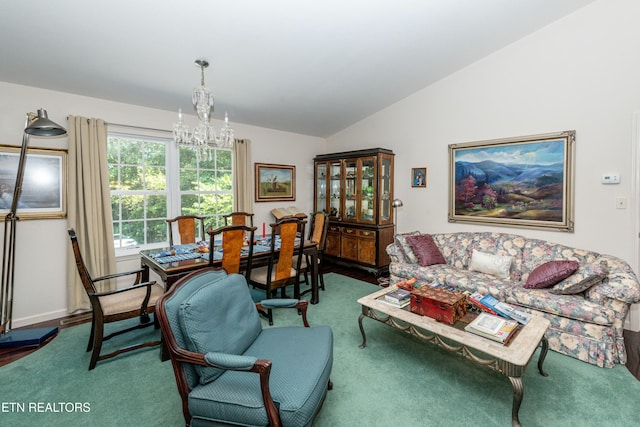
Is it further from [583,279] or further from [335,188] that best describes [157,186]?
[583,279]

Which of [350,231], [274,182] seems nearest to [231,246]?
[274,182]

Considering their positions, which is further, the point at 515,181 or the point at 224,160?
the point at 224,160

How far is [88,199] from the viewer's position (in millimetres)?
3301

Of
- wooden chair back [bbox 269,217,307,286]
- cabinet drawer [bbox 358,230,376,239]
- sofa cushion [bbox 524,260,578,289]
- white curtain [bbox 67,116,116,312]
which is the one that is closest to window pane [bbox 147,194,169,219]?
white curtain [bbox 67,116,116,312]

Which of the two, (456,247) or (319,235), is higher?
(319,235)

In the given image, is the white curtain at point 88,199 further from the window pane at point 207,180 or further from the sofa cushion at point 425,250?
the sofa cushion at point 425,250

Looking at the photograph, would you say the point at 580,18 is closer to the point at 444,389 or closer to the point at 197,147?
the point at 444,389

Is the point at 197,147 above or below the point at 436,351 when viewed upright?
above

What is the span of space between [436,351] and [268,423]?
68.9 inches

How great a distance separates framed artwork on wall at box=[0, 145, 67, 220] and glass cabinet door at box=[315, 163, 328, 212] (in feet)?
12.3

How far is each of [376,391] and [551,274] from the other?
2.00 meters

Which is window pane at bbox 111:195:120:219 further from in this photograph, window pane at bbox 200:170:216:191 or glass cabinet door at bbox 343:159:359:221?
glass cabinet door at bbox 343:159:359:221

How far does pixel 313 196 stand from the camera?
19.3 feet

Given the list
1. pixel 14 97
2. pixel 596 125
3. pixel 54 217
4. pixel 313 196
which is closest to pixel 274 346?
pixel 54 217
